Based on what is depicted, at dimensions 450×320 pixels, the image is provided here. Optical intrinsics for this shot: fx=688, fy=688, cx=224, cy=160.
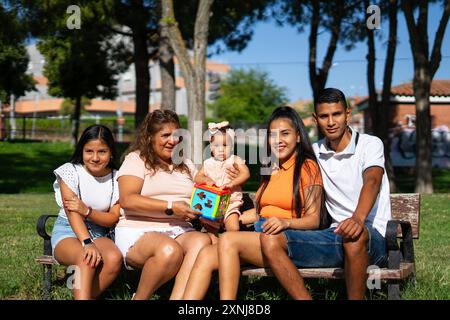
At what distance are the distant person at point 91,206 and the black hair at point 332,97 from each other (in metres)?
1.51

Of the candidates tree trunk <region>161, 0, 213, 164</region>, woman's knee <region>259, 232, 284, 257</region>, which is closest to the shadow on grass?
tree trunk <region>161, 0, 213, 164</region>

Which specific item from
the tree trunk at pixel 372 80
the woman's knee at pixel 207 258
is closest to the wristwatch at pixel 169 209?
the woman's knee at pixel 207 258

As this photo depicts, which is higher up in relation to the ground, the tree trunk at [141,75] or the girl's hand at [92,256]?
the tree trunk at [141,75]

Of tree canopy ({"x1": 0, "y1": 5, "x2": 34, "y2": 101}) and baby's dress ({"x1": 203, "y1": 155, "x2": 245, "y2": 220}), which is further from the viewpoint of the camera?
tree canopy ({"x1": 0, "y1": 5, "x2": 34, "y2": 101})

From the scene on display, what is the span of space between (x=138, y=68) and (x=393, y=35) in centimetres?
802

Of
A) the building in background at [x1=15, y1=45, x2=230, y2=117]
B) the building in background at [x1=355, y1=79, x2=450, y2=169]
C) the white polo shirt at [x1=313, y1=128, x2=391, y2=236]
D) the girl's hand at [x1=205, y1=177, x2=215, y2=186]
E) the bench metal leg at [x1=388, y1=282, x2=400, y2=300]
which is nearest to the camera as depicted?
the bench metal leg at [x1=388, y1=282, x2=400, y2=300]

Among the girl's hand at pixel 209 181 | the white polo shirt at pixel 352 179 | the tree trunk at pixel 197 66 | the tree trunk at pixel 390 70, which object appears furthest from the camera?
the tree trunk at pixel 390 70

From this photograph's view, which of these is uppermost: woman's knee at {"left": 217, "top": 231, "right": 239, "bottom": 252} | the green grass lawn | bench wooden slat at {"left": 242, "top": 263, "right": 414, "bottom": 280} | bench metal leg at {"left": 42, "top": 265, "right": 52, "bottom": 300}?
woman's knee at {"left": 217, "top": 231, "right": 239, "bottom": 252}

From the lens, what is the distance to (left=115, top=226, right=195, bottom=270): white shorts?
4582 millimetres

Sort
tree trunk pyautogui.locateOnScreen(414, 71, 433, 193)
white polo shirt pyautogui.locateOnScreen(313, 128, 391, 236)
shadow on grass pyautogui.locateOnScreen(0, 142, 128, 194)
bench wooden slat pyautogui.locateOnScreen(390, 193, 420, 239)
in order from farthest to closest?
1. shadow on grass pyautogui.locateOnScreen(0, 142, 128, 194)
2. tree trunk pyautogui.locateOnScreen(414, 71, 433, 193)
3. bench wooden slat pyautogui.locateOnScreen(390, 193, 420, 239)
4. white polo shirt pyautogui.locateOnScreen(313, 128, 391, 236)

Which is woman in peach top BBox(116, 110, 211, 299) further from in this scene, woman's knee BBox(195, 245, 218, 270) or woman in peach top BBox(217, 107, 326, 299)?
woman in peach top BBox(217, 107, 326, 299)

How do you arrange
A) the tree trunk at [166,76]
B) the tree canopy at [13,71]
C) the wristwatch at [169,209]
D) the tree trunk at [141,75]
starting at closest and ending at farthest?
1. the wristwatch at [169,209]
2. the tree trunk at [166,76]
3. the tree trunk at [141,75]
4. the tree canopy at [13,71]

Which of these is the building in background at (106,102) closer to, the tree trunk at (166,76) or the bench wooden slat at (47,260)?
the tree trunk at (166,76)

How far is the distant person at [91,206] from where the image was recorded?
4.46 m
